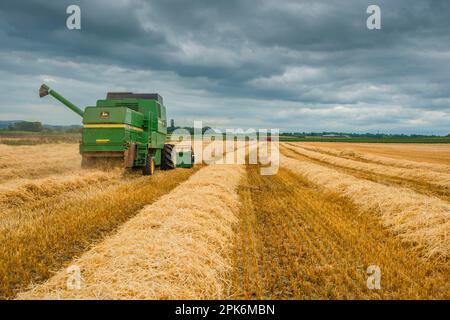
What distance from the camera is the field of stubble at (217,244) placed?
4.40 metres

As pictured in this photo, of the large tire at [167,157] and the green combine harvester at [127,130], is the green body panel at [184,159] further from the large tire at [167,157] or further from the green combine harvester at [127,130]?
the large tire at [167,157]

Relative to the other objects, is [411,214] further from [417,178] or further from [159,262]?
[417,178]

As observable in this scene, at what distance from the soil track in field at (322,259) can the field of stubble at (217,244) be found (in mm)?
18

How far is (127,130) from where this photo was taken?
13945mm

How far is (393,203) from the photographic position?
891 centimetres

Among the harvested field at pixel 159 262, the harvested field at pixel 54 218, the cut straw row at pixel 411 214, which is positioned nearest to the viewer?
the harvested field at pixel 159 262

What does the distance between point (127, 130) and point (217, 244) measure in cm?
913

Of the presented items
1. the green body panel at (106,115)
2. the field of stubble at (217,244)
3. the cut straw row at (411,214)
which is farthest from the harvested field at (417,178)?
the green body panel at (106,115)

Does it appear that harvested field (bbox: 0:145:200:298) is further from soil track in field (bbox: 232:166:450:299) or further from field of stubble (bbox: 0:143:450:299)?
soil track in field (bbox: 232:166:450:299)

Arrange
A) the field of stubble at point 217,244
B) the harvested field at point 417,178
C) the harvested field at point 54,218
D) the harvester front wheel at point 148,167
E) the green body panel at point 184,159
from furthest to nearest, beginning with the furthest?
the green body panel at point 184,159 → the harvester front wheel at point 148,167 → the harvested field at point 417,178 → the harvested field at point 54,218 → the field of stubble at point 217,244

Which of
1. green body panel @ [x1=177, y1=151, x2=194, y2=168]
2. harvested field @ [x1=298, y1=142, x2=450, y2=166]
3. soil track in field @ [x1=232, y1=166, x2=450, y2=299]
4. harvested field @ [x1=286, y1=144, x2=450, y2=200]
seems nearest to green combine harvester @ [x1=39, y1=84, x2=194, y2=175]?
green body panel @ [x1=177, y1=151, x2=194, y2=168]
